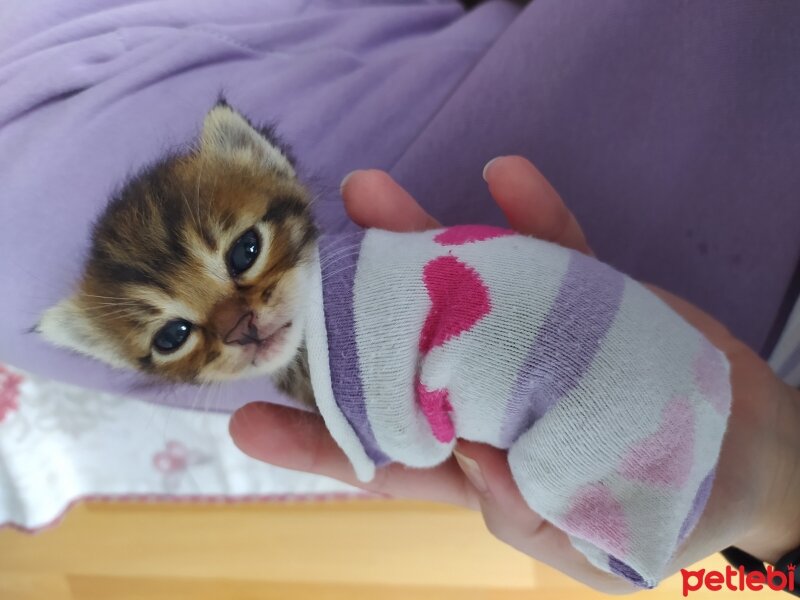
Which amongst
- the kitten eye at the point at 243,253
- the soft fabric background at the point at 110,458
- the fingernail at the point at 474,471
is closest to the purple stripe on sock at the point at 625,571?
the fingernail at the point at 474,471

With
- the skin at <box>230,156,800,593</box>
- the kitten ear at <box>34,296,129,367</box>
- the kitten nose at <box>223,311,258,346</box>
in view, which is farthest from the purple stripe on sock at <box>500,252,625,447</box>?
the kitten ear at <box>34,296,129,367</box>

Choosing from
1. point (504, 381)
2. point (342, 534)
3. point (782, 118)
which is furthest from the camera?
point (342, 534)

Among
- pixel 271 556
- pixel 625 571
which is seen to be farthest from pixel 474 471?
pixel 271 556

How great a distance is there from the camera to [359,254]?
542 millimetres

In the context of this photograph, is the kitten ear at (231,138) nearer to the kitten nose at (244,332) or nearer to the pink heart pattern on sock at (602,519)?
the kitten nose at (244,332)

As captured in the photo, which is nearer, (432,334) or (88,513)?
(432,334)

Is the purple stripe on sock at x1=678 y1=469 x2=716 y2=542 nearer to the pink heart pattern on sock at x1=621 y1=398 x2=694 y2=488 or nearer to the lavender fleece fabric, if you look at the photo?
the pink heart pattern on sock at x1=621 y1=398 x2=694 y2=488

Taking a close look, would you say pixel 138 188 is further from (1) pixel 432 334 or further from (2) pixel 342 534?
(2) pixel 342 534

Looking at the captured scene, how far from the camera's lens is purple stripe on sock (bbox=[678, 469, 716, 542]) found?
489mm

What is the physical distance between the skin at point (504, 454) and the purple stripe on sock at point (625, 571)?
0.08m

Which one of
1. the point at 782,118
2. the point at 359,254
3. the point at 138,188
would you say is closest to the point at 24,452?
the point at 138,188

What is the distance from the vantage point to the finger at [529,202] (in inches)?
23.6

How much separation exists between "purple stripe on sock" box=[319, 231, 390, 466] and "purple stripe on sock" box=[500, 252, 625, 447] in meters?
0.12

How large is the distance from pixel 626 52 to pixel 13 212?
66cm
